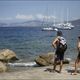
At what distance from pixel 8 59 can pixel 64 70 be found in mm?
10249

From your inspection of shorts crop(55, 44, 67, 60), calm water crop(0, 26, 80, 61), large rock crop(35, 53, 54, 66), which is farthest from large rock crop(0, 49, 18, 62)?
shorts crop(55, 44, 67, 60)

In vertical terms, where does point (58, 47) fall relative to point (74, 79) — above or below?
above

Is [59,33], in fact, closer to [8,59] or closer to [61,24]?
[8,59]

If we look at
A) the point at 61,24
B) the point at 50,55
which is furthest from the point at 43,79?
the point at 61,24

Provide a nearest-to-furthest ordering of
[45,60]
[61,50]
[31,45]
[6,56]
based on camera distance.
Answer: [61,50]
[45,60]
[6,56]
[31,45]

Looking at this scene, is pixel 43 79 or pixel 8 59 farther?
pixel 8 59

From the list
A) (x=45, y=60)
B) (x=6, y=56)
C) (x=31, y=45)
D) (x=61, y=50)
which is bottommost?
(x=31, y=45)

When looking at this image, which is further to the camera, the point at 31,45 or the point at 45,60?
the point at 31,45

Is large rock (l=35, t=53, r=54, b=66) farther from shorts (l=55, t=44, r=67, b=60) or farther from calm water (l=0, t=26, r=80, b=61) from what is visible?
calm water (l=0, t=26, r=80, b=61)

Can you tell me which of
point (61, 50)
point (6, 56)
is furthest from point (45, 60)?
point (61, 50)

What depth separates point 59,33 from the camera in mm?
14773

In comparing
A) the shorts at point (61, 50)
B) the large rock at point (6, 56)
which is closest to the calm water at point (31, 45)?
the large rock at point (6, 56)

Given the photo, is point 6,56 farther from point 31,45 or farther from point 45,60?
point 31,45

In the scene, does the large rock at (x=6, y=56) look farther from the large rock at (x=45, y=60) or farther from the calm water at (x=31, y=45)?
the large rock at (x=45, y=60)
